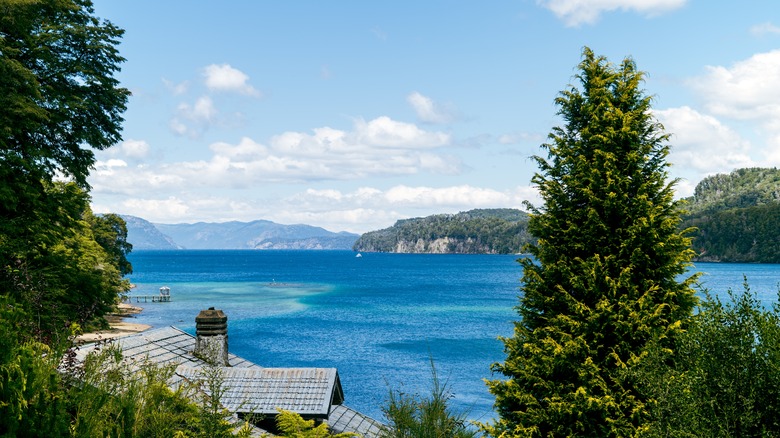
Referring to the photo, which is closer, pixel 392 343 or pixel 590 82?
pixel 590 82

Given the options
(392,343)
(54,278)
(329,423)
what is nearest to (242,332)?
(392,343)

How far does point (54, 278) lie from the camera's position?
21.0 m

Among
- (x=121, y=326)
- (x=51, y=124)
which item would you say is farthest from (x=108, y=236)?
(x=51, y=124)

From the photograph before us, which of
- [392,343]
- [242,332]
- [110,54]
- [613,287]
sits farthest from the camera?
[242,332]

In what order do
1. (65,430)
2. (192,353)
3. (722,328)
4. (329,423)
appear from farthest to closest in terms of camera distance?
(192,353), (329,423), (722,328), (65,430)

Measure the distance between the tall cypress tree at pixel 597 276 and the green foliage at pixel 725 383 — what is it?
139cm

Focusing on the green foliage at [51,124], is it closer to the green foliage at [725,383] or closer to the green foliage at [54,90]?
the green foliage at [54,90]

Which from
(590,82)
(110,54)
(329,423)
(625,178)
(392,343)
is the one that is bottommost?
(392,343)

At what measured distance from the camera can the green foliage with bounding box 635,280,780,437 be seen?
10.8 m

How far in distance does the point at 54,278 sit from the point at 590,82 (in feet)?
61.9

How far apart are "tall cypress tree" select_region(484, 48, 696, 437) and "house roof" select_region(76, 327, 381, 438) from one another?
4.31 m

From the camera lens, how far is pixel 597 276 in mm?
14633

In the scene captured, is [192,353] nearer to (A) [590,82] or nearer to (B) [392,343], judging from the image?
(A) [590,82]

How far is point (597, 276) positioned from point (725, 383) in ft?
13.3
